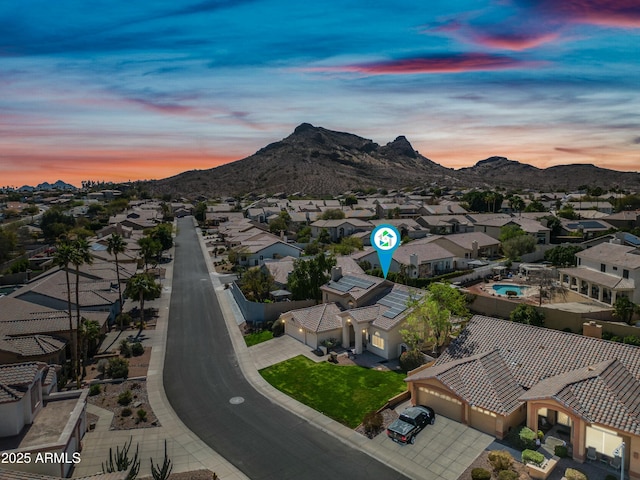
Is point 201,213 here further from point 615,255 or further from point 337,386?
point 337,386

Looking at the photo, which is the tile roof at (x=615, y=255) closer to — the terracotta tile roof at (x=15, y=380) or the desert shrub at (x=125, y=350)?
the desert shrub at (x=125, y=350)

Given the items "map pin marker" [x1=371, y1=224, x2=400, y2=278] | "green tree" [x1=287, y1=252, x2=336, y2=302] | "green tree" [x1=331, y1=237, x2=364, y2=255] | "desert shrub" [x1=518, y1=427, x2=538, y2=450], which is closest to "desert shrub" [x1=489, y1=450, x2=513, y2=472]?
"desert shrub" [x1=518, y1=427, x2=538, y2=450]

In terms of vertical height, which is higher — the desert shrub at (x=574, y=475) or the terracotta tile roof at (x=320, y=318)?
the terracotta tile roof at (x=320, y=318)

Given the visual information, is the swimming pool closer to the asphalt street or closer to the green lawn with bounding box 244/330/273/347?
the green lawn with bounding box 244/330/273/347

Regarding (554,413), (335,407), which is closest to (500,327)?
(554,413)

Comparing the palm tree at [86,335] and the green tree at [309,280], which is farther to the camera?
the green tree at [309,280]

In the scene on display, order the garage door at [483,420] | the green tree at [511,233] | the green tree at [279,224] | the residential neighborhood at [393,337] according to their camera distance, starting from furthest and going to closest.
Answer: the green tree at [279,224], the green tree at [511,233], the garage door at [483,420], the residential neighborhood at [393,337]

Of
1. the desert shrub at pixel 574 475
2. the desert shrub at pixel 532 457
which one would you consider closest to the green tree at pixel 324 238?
the desert shrub at pixel 532 457
